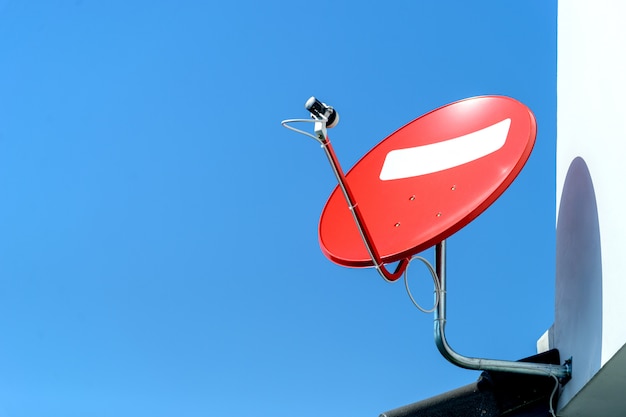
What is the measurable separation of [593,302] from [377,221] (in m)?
1.06

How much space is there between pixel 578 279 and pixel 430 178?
79 centimetres

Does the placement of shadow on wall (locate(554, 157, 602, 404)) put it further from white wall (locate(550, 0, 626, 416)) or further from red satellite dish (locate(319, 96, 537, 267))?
red satellite dish (locate(319, 96, 537, 267))

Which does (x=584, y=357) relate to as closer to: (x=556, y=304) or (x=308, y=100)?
(x=556, y=304)

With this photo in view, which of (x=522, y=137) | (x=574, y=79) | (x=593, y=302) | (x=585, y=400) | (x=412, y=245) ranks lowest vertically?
(x=585, y=400)

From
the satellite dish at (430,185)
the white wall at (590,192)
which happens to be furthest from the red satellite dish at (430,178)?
the white wall at (590,192)

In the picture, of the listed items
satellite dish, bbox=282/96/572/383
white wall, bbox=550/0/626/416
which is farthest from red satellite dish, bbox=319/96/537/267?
white wall, bbox=550/0/626/416

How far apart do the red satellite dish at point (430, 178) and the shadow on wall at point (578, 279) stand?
0.38 meters

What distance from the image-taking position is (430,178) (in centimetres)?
394

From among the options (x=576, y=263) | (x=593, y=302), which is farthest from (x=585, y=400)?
(x=576, y=263)

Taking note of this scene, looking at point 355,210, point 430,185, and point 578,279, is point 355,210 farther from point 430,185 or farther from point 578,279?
point 578,279

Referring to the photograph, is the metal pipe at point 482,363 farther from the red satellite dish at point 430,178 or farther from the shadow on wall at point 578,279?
the red satellite dish at point 430,178

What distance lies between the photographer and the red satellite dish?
329cm

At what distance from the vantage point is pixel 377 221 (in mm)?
3924

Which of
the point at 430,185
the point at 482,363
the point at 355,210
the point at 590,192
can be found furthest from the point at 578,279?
the point at 355,210
